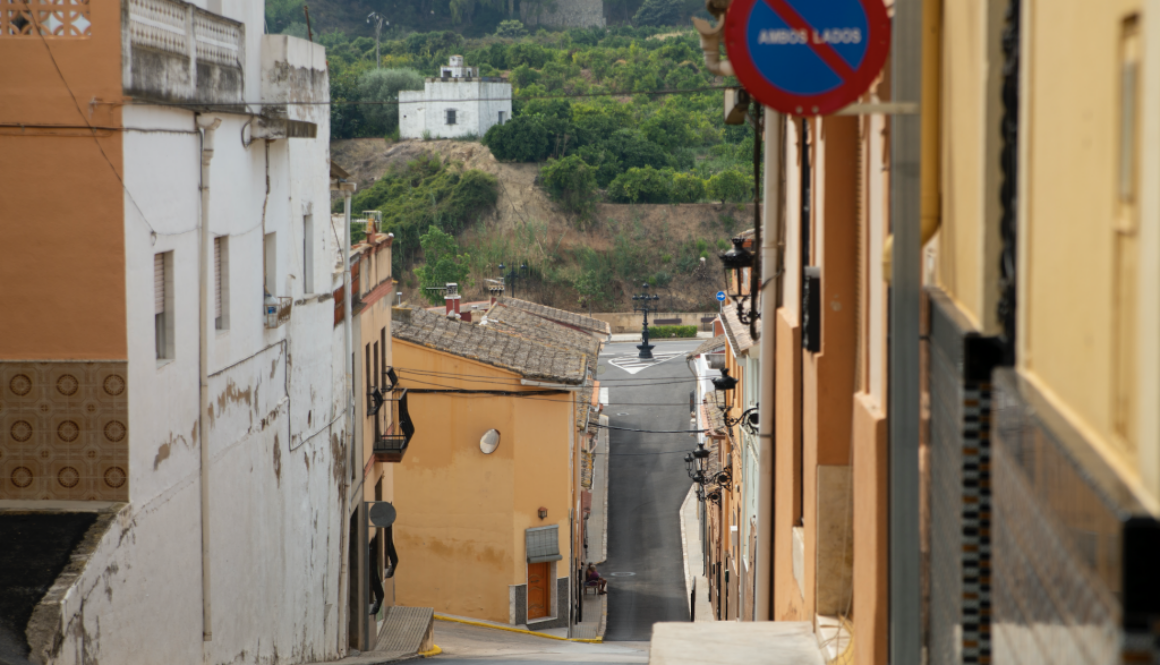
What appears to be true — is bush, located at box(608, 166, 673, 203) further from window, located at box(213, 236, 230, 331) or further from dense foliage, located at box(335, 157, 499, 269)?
window, located at box(213, 236, 230, 331)

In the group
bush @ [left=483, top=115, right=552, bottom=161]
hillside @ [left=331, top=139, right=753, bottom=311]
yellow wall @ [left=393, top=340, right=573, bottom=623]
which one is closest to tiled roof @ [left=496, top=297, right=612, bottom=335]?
yellow wall @ [left=393, top=340, right=573, bottom=623]

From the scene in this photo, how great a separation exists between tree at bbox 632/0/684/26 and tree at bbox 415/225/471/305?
62.9 metres

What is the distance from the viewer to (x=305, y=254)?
15758 mm

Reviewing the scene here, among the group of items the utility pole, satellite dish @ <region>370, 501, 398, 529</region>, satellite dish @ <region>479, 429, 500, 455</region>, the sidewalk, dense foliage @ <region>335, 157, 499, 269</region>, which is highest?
the utility pole

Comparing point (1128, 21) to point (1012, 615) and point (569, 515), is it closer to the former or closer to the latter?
point (1012, 615)

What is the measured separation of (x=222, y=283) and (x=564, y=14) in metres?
125

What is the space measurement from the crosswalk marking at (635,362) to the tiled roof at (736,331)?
27968mm

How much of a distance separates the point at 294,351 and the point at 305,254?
1.79 m

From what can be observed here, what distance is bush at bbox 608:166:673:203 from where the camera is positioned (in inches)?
3191

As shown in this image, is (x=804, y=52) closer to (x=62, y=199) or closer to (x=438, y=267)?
(x=62, y=199)

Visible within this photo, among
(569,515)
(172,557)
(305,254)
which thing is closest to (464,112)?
(569,515)

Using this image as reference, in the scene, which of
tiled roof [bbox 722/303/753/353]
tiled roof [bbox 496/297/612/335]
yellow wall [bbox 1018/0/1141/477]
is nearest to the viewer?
yellow wall [bbox 1018/0/1141/477]

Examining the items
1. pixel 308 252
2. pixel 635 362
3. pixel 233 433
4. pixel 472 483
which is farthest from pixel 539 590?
pixel 635 362

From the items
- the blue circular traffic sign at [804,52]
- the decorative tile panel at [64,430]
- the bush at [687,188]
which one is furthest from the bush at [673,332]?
the blue circular traffic sign at [804,52]
